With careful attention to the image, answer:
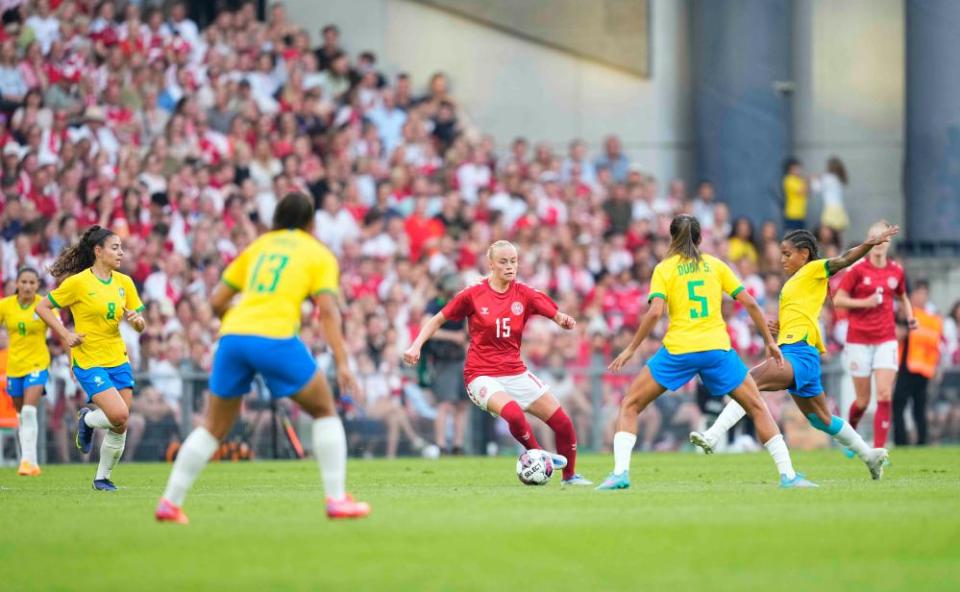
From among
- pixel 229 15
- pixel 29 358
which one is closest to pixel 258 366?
Result: pixel 29 358

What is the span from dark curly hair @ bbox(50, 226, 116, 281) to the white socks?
5.43m

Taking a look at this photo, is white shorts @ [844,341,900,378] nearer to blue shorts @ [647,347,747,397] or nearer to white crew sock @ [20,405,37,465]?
blue shorts @ [647,347,747,397]

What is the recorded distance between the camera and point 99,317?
1507cm

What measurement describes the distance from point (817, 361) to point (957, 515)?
4.04 meters

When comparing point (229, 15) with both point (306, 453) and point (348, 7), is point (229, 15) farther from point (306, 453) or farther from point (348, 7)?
point (306, 453)

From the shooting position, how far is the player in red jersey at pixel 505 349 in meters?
14.2

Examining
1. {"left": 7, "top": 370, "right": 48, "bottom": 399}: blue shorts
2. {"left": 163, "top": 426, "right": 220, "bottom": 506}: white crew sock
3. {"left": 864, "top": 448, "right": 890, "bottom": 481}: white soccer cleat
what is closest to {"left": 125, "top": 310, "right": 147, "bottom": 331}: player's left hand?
{"left": 7, "top": 370, "right": 48, "bottom": 399}: blue shorts

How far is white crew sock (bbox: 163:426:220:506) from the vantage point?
10156 mm

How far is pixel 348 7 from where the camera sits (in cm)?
3064

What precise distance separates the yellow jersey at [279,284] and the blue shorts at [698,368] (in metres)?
3.57

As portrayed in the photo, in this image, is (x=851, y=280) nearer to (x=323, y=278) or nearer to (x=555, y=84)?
(x=323, y=278)

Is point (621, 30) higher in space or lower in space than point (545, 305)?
higher

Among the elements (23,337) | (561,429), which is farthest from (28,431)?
(561,429)

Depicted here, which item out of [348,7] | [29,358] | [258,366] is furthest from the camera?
[348,7]
